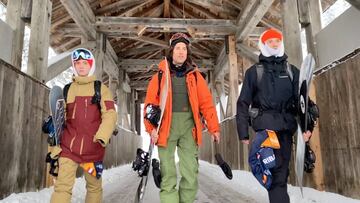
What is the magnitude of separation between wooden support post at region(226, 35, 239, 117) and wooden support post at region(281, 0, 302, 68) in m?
4.55

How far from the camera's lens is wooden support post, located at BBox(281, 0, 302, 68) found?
6.02 meters

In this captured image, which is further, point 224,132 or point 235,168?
point 224,132

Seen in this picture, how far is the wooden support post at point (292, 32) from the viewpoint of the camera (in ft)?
19.8

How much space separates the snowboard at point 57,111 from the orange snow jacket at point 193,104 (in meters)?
0.80

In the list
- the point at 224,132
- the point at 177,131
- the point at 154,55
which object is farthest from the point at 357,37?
the point at 154,55

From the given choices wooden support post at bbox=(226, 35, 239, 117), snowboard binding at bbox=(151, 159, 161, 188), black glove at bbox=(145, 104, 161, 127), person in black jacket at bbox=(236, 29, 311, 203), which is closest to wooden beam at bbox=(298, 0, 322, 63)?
wooden support post at bbox=(226, 35, 239, 117)

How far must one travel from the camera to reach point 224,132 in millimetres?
11562

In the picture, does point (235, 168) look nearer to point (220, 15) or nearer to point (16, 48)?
point (220, 15)

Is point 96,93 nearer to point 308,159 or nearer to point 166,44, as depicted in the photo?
point 308,159

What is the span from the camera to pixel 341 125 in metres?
4.35

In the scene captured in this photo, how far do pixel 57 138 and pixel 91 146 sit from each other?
326 mm

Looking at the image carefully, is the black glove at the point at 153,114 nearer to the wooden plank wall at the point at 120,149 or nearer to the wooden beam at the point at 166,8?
the wooden plank wall at the point at 120,149

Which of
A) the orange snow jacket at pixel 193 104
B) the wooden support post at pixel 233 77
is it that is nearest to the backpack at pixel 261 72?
the orange snow jacket at pixel 193 104

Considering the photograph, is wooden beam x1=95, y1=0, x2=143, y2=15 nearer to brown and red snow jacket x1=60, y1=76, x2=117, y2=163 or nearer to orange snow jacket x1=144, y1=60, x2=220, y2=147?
brown and red snow jacket x1=60, y1=76, x2=117, y2=163
